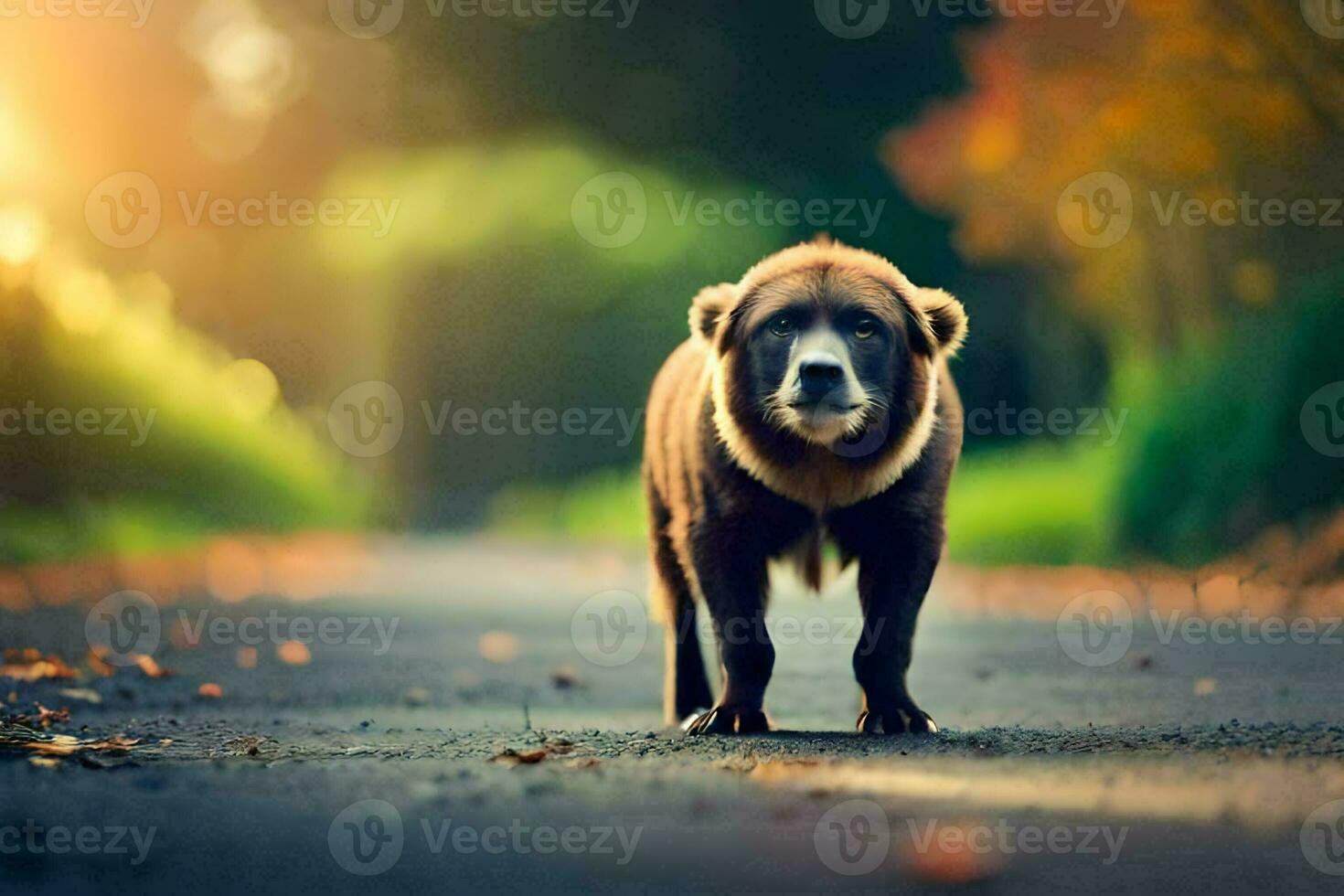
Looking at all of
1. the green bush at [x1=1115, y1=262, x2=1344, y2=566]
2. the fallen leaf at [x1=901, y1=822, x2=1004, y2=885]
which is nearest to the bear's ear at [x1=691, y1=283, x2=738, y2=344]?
the fallen leaf at [x1=901, y1=822, x2=1004, y2=885]

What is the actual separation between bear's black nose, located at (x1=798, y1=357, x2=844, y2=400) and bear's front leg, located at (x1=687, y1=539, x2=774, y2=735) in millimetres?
791

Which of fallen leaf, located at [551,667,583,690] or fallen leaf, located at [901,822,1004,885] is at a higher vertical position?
fallen leaf, located at [901,822,1004,885]

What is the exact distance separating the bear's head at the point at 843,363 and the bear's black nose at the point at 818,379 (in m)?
0.06

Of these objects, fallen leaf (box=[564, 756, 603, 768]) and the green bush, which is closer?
fallen leaf (box=[564, 756, 603, 768])

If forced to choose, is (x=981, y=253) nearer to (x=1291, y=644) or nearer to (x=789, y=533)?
(x=1291, y=644)

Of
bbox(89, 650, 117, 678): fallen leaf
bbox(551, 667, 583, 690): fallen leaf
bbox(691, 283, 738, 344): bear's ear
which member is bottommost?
bbox(89, 650, 117, 678): fallen leaf

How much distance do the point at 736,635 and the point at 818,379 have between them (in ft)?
3.67

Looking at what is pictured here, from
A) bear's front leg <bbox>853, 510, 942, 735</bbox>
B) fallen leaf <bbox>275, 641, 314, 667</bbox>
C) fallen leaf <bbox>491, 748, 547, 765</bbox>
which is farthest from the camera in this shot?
fallen leaf <bbox>275, 641, 314, 667</bbox>

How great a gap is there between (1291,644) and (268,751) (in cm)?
655

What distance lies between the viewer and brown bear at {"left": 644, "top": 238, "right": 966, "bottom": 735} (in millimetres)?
5766

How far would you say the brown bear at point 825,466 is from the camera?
5.77 metres

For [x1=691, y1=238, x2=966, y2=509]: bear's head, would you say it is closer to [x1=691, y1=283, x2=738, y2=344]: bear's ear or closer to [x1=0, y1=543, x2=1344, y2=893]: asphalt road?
[x1=691, y1=283, x2=738, y2=344]: bear's ear

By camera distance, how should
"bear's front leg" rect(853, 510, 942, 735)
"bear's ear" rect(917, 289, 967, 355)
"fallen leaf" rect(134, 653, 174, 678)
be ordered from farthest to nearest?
"fallen leaf" rect(134, 653, 174, 678) < "bear's ear" rect(917, 289, 967, 355) < "bear's front leg" rect(853, 510, 942, 735)

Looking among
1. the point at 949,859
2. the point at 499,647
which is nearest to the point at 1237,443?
the point at 499,647
